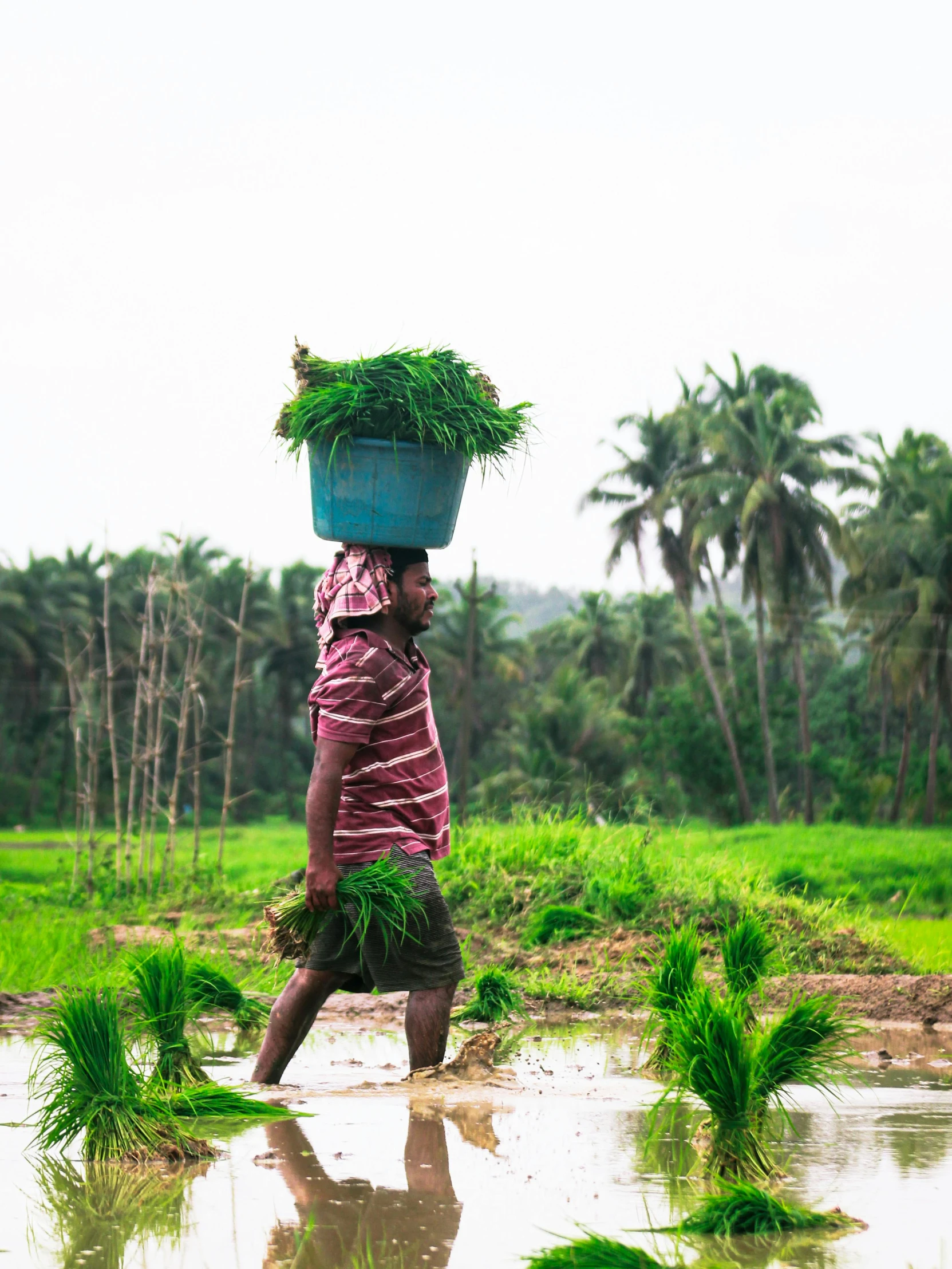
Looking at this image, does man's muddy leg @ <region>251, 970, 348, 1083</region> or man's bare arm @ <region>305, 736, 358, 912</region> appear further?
man's muddy leg @ <region>251, 970, 348, 1083</region>

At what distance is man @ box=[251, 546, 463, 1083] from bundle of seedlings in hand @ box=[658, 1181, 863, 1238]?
1586mm

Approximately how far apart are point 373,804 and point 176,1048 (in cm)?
95

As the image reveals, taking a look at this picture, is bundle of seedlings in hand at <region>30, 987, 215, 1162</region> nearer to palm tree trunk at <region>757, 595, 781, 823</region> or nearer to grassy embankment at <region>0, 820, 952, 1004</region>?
grassy embankment at <region>0, 820, 952, 1004</region>

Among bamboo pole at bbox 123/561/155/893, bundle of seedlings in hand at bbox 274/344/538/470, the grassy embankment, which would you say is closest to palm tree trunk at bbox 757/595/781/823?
the grassy embankment

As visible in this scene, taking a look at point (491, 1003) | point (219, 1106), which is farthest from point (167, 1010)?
point (491, 1003)

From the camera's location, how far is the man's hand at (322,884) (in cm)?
416

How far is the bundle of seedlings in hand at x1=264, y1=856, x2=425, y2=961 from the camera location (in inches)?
163

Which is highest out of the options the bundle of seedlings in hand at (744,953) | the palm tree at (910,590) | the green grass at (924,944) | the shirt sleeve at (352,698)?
the palm tree at (910,590)

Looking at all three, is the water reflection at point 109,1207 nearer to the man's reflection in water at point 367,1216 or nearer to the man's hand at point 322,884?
the man's reflection in water at point 367,1216

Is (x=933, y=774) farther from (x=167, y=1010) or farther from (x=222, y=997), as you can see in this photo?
(x=167, y=1010)

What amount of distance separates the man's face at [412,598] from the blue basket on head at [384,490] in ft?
0.34

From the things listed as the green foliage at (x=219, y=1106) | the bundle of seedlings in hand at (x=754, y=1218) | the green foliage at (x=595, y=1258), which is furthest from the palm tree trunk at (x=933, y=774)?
the green foliage at (x=595, y=1258)

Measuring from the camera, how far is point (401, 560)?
4.58m

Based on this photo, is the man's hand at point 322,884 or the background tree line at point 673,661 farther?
the background tree line at point 673,661
